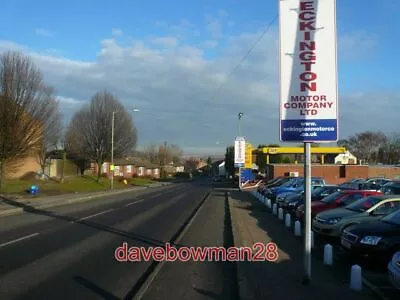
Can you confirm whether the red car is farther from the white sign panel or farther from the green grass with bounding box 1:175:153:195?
the green grass with bounding box 1:175:153:195

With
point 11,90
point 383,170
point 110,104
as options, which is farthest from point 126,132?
point 11,90

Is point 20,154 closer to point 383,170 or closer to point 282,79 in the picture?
point 282,79

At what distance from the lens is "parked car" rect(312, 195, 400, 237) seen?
48.9ft

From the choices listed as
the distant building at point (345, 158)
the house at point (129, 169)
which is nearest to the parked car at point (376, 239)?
the house at point (129, 169)

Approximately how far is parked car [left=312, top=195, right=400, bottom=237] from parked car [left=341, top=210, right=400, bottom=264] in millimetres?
2518

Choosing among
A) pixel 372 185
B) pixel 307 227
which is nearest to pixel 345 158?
pixel 372 185

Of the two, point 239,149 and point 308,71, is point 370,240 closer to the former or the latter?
point 308,71

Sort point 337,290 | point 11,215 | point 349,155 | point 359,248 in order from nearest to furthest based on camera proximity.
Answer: point 337,290 → point 359,248 → point 11,215 → point 349,155

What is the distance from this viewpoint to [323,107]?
28.7ft

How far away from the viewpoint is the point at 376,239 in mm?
10891

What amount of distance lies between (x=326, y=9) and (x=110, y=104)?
68.8 m

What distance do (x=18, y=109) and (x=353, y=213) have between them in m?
26.5

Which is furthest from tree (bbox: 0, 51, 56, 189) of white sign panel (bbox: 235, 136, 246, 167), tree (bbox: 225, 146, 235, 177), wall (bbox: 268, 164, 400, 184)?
tree (bbox: 225, 146, 235, 177)

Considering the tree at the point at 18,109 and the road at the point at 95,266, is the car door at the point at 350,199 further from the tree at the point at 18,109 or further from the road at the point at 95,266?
the tree at the point at 18,109
